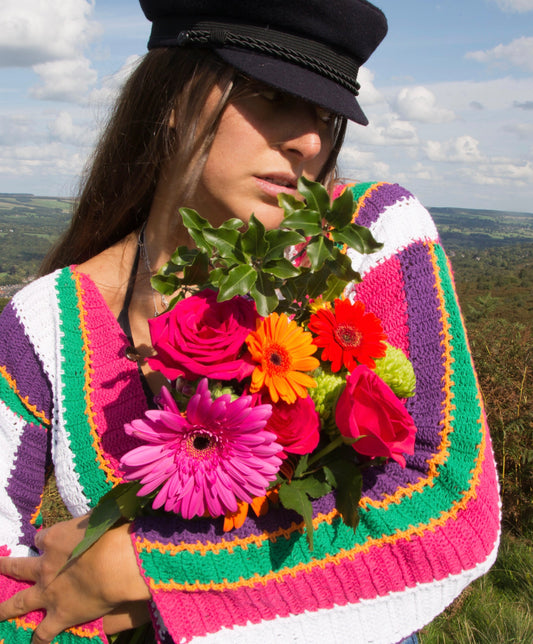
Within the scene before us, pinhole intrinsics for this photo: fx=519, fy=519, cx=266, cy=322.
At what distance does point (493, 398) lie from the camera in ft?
17.5

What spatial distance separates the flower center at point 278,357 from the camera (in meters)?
1.15

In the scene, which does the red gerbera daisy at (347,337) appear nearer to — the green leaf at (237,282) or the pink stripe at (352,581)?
the green leaf at (237,282)

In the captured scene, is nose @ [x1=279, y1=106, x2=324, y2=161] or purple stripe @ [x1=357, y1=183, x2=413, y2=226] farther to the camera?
purple stripe @ [x1=357, y1=183, x2=413, y2=226]

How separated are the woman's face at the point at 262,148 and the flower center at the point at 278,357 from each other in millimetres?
696

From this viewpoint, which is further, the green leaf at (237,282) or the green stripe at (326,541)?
the green stripe at (326,541)

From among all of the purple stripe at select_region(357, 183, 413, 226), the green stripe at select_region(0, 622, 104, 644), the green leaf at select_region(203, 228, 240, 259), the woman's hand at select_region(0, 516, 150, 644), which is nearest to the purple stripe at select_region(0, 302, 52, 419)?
the woman's hand at select_region(0, 516, 150, 644)

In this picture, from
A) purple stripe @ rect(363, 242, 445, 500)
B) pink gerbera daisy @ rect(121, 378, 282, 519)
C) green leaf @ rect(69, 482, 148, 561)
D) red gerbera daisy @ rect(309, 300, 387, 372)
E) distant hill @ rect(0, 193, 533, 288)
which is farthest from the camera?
distant hill @ rect(0, 193, 533, 288)

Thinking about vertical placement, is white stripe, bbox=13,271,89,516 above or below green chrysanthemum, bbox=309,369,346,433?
below

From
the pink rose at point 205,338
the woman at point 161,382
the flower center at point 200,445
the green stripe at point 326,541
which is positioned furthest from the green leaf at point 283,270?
the green stripe at point 326,541

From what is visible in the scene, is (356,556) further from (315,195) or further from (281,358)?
(315,195)

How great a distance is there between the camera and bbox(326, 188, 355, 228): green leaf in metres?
1.17

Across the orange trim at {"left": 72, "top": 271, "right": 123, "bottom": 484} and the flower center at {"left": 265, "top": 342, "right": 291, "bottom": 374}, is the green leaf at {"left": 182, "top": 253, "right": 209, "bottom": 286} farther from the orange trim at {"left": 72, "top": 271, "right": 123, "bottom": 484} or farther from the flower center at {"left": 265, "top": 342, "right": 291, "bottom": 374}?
the orange trim at {"left": 72, "top": 271, "right": 123, "bottom": 484}

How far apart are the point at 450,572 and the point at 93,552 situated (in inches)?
39.3

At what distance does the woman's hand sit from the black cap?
142cm
